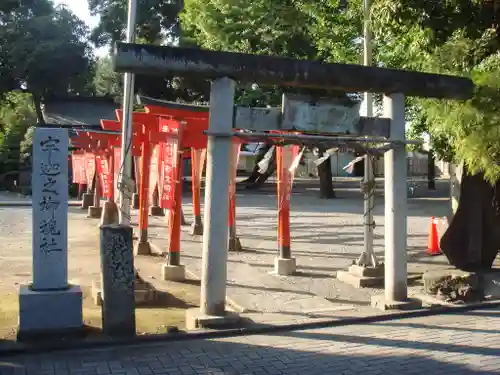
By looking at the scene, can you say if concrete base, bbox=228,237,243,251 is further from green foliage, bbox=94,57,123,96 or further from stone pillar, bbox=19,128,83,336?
green foliage, bbox=94,57,123,96

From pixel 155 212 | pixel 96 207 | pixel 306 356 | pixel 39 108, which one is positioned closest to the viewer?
pixel 306 356

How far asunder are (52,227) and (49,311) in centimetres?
92

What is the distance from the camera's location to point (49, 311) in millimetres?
6570

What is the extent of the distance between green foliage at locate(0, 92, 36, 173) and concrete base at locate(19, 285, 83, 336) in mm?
28057

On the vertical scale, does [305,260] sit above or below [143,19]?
below

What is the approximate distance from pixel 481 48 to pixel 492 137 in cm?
192

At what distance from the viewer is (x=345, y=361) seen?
615 cm

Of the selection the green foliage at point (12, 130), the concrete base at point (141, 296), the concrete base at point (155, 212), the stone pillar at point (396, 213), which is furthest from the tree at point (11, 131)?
the stone pillar at point (396, 213)

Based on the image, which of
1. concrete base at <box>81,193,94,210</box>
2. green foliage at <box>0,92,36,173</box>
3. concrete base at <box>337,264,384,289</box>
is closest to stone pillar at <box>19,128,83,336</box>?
concrete base at <box>337,264,384,289</box>

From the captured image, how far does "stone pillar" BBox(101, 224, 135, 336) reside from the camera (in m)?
6.74

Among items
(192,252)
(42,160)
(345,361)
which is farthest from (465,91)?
(192,252)

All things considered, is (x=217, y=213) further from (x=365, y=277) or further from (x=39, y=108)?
(x=39, y=108)

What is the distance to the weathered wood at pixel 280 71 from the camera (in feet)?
23.0

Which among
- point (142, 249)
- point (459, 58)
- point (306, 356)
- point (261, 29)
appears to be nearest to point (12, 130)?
point (261, 29)
